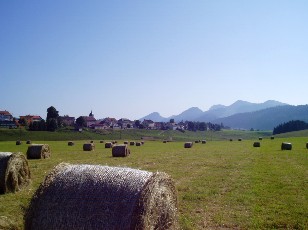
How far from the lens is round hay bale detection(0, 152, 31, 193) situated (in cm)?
1541

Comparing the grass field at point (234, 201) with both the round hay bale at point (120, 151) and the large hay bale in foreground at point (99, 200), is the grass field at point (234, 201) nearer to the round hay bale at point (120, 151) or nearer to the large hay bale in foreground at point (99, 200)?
the large hay bale in foreground at point (99, 200)

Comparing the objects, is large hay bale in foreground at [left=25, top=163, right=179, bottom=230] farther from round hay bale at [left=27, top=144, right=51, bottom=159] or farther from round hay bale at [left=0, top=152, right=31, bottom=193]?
round hay bale at [left=27, top=144, right=51, bottom=159]

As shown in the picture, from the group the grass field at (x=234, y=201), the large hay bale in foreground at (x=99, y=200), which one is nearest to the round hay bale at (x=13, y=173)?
the grass field at (x=234, y=201)

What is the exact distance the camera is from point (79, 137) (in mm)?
107188

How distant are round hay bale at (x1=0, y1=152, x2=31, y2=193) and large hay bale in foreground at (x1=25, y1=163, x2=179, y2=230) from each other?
7982 millimetres

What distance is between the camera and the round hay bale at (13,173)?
607 inches

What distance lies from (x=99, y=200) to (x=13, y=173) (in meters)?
9.98

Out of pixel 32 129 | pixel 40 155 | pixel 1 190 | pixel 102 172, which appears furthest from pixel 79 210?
pixel 32 129

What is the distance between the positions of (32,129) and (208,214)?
108 m

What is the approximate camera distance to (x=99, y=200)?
7609 mm

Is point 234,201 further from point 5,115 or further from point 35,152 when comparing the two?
point 5,115

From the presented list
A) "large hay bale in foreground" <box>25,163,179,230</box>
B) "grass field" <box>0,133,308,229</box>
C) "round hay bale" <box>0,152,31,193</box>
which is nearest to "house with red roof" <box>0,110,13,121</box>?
"grass field" <box>0,133,308,229</box>

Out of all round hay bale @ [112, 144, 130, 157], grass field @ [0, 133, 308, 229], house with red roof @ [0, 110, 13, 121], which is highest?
house with red roof @ [0, 110, 13, 121]

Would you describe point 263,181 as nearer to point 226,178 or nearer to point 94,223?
point 226,178
